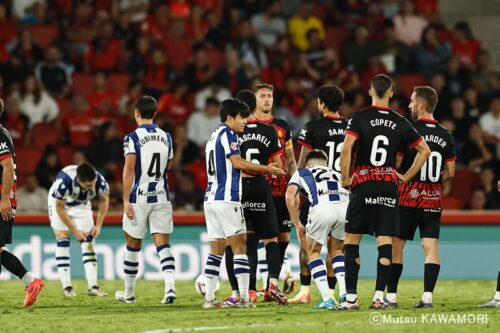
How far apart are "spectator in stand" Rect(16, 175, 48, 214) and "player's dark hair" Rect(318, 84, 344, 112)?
7.17 m

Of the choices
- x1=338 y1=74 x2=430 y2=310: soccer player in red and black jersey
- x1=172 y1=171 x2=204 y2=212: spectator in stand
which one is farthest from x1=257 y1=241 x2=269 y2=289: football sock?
x1=172 y1=171 x2=204 y2=212: spectator in stand

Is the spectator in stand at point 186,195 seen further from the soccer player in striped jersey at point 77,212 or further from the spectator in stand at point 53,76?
the soccer player in striped jersey at point 77,212

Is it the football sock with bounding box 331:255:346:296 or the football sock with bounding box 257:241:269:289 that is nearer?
the football sock with bounding box 331:255:346:296

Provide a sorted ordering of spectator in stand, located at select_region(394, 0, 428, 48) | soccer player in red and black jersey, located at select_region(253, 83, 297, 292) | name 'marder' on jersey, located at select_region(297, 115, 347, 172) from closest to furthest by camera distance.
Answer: name 'marder' on jersey, located at select_region(297, 115, 347, 172) → soccer player in red and black jersey, located at select_region(253, 83, 297, 292) → spectator in stand, located at select_region(394, 0, 428, 48)

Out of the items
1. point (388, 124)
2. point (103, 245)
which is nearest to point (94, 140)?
point (103, 245)

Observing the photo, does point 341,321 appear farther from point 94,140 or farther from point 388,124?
point 94,140

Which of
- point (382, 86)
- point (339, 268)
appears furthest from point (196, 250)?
point (382, 86)

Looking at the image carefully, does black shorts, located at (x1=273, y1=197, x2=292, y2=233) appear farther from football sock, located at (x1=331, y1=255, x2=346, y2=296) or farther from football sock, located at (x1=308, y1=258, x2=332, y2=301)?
football sock, located at (x1=308, y1=258, x2=332, y2=301)

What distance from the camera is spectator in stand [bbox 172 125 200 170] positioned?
65.5ft

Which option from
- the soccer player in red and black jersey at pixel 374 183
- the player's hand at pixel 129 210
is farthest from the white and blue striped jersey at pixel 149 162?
the soccer player in red and black jersey at pixel 374 183

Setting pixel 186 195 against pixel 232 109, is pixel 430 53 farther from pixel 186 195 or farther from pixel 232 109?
pixel 232 109

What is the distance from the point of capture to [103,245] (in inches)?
684

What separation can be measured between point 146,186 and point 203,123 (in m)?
7.69

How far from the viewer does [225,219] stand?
1211 centimetres
